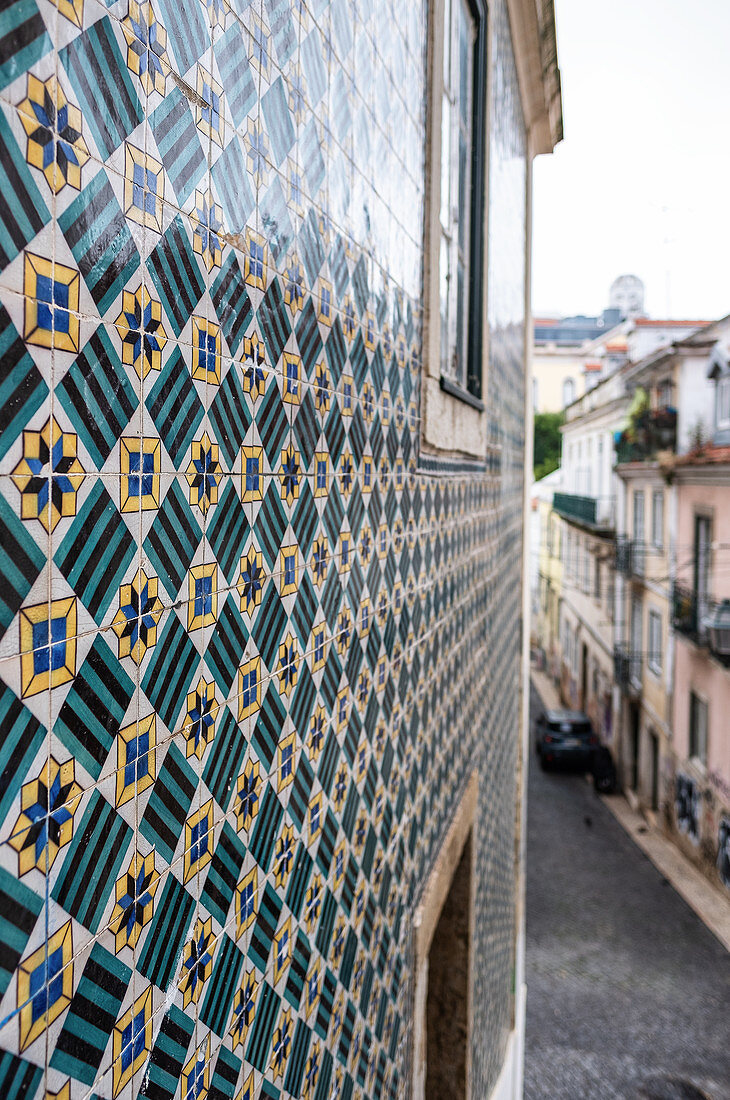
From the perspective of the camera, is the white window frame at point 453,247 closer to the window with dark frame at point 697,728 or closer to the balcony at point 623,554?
the window with dark frame at point 697,728

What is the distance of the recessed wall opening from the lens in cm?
397

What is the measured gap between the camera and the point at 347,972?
1894 mm

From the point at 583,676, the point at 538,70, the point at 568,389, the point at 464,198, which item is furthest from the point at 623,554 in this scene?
the point at 568,389

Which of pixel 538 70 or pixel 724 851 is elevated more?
pixel 538 70

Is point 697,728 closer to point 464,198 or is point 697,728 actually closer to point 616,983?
point 616,983

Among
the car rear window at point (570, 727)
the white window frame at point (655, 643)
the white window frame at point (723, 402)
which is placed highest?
the white window frame at point (723, 402)

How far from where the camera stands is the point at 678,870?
14406mm

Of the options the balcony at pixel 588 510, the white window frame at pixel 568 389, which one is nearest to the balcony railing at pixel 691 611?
the balcony at pixel 588 510

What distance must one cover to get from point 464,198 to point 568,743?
17.2 m

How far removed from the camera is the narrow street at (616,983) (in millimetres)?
8586

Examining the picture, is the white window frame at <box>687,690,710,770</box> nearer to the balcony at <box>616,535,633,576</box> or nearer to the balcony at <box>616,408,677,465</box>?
the balcony at <box>616,535,633,576</box>

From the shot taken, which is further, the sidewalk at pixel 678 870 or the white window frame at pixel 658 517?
the white window frame at pixel 658 517

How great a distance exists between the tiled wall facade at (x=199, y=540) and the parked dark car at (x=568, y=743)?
1789cm

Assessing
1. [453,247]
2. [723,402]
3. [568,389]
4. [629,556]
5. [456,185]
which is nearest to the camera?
[453,247]
